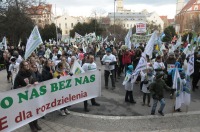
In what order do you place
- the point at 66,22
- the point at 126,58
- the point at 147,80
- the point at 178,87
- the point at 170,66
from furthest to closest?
1. the point at 66,22
2. the point at 126,58
3. the point at 170,66
4. the point at 147,80
5. the point at 178,87

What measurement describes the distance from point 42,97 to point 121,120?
95.3 inches

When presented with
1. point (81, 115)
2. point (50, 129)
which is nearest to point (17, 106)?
point (50, 129)

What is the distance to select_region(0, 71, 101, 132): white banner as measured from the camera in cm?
455

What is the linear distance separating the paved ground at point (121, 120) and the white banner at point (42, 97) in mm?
537

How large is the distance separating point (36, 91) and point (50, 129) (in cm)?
119

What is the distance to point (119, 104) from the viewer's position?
7566 mm

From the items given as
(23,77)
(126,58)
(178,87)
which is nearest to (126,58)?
(126,58)

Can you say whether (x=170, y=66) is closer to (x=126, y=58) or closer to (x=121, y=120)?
(x=126, y=58)

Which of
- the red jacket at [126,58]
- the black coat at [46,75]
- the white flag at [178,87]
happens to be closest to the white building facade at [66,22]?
the red jacket at [126,58]

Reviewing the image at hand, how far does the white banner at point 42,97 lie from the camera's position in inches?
179

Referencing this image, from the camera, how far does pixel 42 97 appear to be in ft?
17.4

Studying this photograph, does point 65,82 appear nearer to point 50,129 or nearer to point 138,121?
point 50,129

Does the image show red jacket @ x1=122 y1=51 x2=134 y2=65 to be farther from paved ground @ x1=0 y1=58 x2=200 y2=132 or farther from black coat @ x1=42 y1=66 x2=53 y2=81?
black coat @ x1=42 y1=66 x2=53 y2=81

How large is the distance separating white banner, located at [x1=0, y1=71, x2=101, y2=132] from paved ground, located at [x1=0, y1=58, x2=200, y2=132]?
54 centimetres
